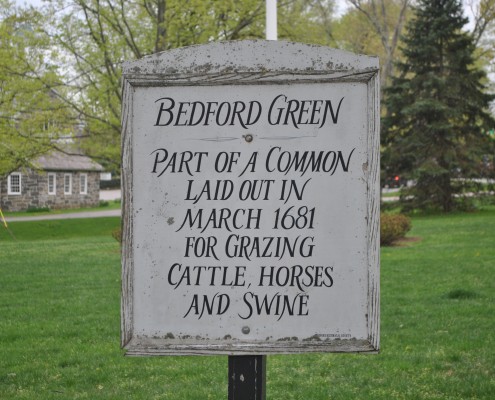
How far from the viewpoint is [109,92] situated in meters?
18.6

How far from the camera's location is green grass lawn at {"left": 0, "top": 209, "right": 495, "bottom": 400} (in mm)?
5754

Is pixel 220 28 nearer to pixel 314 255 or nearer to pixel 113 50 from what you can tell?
pixel 113 50

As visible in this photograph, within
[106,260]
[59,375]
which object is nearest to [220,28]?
[106,260]

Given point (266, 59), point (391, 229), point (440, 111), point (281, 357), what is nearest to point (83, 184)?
Result: point (440, 111)

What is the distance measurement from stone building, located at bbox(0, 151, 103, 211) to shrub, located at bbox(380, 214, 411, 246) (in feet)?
91.2

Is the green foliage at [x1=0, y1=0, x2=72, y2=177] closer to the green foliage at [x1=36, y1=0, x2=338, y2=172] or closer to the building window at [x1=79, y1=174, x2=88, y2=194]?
the green foliage at [x1=36, y1=0, x2=338, y2=172]

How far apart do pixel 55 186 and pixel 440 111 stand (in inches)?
1082

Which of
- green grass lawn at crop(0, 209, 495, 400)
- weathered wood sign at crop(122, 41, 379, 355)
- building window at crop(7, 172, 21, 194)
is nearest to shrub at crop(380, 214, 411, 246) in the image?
green grass lawn at crop(0, 209, 495, 400)

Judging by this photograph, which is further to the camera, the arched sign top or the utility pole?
the utility pole

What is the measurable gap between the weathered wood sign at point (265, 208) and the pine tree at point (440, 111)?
93.1ft

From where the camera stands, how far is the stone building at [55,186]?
4438 cm

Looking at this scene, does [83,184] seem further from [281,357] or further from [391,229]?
[281,357]

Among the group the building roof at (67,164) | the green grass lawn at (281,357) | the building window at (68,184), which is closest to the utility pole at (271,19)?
the green grass lawn at (281,357)

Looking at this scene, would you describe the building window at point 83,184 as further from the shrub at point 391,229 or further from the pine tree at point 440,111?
the shrub at point 391,229
